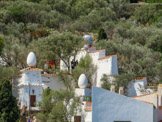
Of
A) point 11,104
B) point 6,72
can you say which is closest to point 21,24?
point 6,72

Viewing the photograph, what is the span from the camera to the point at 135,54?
49656mm

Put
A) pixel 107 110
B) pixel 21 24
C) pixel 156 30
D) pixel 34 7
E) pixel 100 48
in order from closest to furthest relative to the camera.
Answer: pixel 107 110, pixel 100 48, pixel 156 30, pixel 21 24, pixel 34 7

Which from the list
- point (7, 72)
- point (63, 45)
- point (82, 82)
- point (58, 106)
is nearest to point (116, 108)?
point (58, 106)

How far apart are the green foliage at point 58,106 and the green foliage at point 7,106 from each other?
6.87 ft

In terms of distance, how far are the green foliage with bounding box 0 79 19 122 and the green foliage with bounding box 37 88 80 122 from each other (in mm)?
2094

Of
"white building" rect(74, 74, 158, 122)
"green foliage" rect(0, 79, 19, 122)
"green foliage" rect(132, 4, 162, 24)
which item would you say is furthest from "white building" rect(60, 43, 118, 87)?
"green foliage" rect(132, 4, 162, 24)

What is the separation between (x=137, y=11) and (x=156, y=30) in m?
20.7

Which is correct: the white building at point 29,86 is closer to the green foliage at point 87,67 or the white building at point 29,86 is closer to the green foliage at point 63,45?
the green foliage at point 87,67

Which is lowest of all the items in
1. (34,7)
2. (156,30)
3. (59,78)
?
(59,78)

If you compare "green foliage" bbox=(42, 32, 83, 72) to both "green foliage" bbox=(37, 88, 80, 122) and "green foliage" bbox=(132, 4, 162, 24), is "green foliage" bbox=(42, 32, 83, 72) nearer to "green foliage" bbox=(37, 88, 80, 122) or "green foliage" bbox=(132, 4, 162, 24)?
"green foliage" bbox=(37, 88, 80, 122)

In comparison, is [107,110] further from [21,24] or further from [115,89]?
[21,24]

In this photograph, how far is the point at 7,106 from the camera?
116 feet

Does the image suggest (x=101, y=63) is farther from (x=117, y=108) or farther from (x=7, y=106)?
(x=117, y=108)

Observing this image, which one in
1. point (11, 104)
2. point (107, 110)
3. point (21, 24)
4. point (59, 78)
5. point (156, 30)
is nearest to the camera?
point (107, 110)
